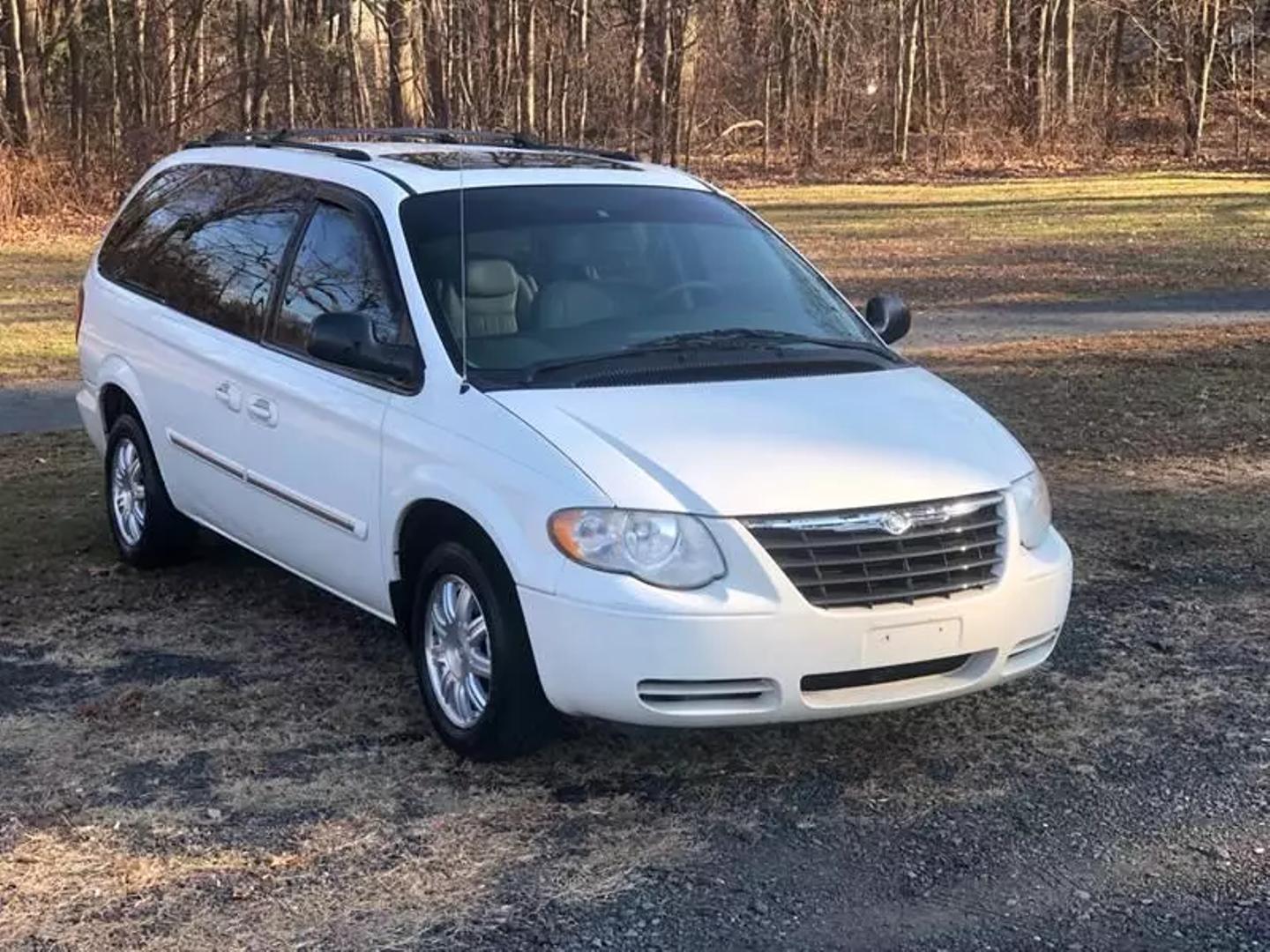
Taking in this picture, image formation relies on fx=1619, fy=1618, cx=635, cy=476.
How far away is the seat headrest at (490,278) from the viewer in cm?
539

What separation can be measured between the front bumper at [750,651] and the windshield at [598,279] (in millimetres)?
1078

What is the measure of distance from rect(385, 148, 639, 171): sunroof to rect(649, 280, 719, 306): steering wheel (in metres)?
0.79

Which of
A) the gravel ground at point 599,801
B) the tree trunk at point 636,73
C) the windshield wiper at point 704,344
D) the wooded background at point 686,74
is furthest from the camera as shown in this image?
the tree trunk at point 636,73

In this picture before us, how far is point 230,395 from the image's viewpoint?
19.9ft

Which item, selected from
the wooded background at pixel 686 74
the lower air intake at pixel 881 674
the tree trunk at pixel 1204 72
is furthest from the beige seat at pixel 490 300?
the tree trunk at pixel 1204 72

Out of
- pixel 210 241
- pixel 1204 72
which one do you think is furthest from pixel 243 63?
pixel 210 241

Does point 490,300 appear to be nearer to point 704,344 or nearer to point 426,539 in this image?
point 704,344

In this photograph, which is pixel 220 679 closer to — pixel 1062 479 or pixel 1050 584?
pixel 1050 584

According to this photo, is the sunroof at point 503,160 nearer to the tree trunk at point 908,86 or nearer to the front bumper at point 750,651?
the front bumper at point 750,651

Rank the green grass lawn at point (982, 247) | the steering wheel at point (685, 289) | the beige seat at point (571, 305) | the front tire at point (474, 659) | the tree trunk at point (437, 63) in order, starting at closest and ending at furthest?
the front tire at point (474, 659)
the beige seat at point (571, 305)
the steering wheel at point (685, 289)
the green grass lawn at point (982, 247)
the tree trunk at point (437, 63)

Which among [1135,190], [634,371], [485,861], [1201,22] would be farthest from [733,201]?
[1201,22]

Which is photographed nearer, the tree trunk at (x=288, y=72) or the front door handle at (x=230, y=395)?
the front door handle at (x=230, y=395)

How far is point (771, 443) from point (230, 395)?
7.76ft

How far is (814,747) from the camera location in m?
5.09
